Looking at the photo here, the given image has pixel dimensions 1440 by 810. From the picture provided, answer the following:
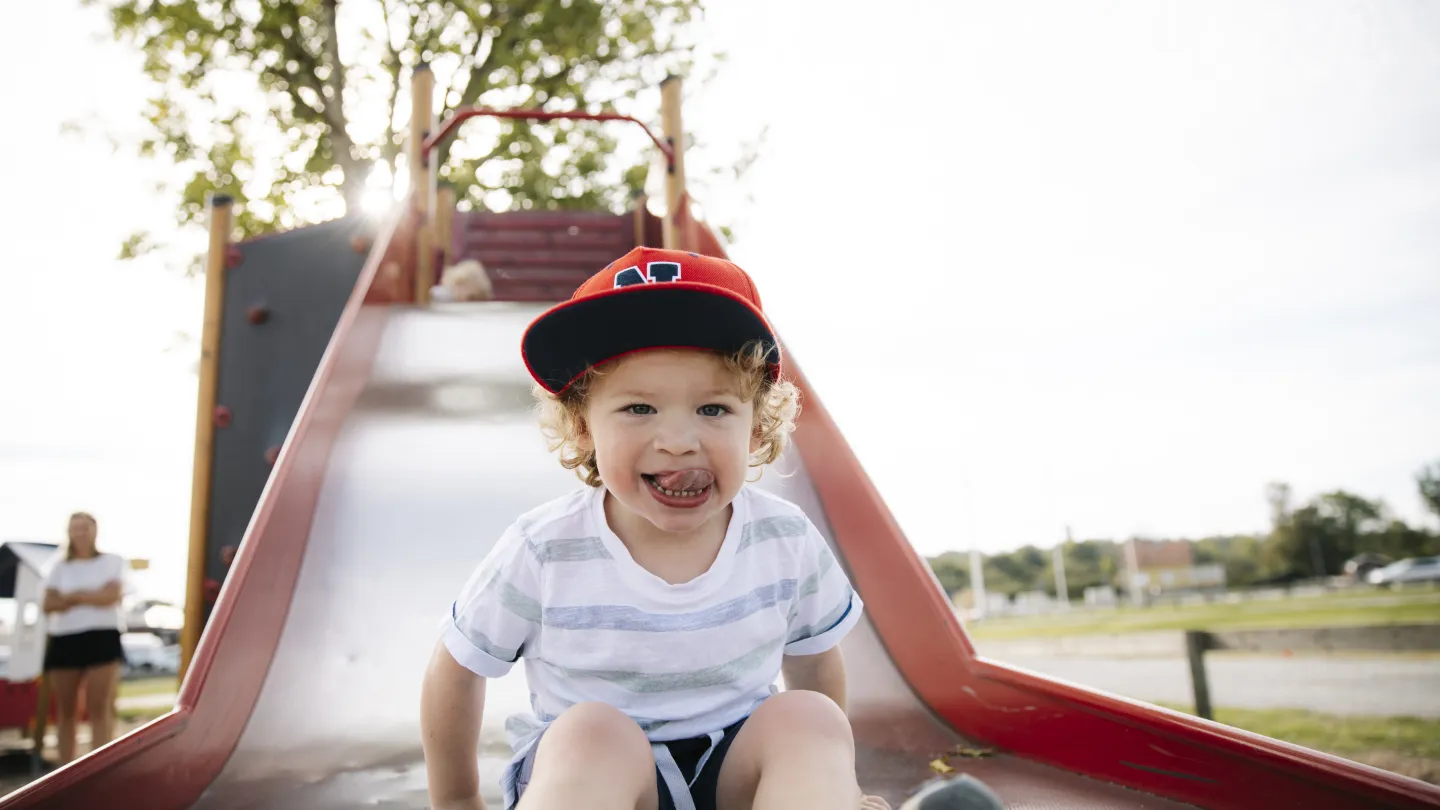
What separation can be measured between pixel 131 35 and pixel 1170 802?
1289 cm

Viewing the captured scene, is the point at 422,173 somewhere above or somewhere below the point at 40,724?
above

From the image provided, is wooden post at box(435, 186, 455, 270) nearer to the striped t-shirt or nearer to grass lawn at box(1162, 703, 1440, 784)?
the striped t-shirt

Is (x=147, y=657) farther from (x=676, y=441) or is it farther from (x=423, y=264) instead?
(x=676, y=441)

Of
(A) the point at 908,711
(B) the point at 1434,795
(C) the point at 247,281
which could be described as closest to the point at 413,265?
(C) the point at 247,281

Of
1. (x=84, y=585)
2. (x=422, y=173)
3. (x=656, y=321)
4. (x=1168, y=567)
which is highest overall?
(x=422, y=173)

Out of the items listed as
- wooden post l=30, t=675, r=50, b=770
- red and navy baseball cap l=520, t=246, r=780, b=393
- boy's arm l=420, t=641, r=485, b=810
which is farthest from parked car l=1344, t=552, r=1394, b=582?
boy's arm l=420, t=641, r=485, b=810

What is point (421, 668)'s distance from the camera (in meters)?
2.08

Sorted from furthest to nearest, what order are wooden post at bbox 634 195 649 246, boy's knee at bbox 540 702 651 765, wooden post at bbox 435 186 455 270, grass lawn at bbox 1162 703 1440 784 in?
1. wooden post at bbox 634 195 649 246
2. wooden post at bbox 435 186 455 270
3. grass lawn at bbox 1162 703 1440 784
4. boy's knee at bbox 540 702 651 765

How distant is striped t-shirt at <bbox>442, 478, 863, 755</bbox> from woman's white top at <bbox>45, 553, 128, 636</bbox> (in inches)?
170

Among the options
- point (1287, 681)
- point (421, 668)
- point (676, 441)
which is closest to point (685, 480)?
point (676, 441)

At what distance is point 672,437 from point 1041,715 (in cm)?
103

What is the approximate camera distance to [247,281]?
482cm

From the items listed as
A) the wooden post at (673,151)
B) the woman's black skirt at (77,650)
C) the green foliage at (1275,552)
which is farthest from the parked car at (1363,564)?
the woman's black skirt at (77,650)

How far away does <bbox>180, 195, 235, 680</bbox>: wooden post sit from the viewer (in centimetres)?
444
